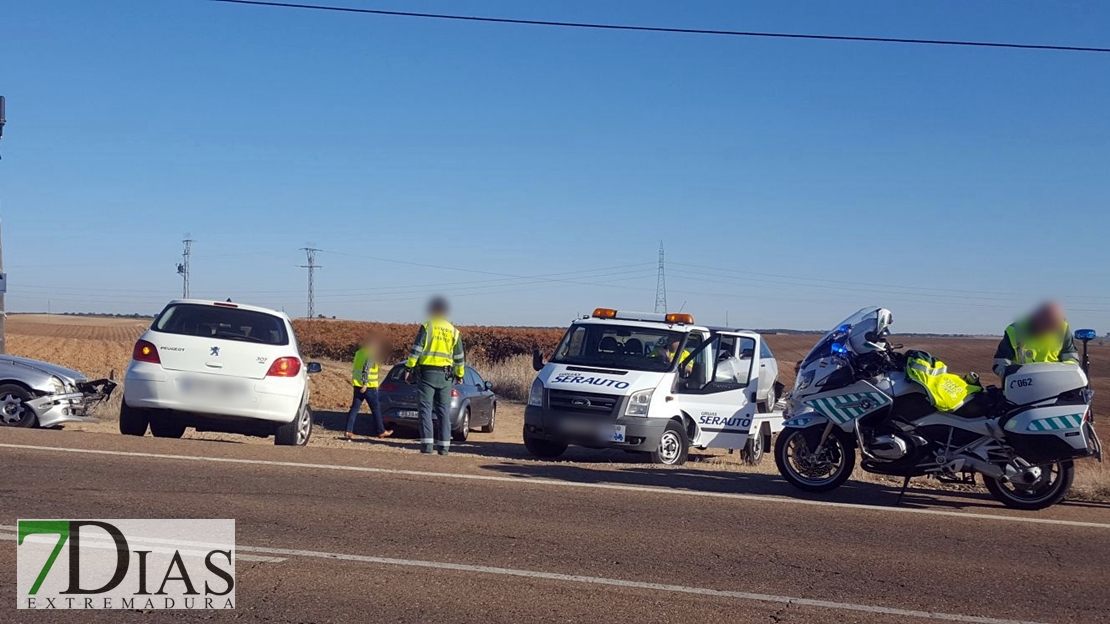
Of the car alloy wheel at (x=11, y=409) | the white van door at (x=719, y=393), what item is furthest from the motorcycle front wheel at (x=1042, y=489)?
the car alloy wheel at (x=11, y=409)

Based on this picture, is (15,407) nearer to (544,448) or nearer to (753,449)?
(544,448)

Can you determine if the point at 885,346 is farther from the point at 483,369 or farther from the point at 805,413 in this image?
the point at 483,369

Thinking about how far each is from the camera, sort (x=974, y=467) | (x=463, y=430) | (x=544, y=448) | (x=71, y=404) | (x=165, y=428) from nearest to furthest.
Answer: (x=974, y=467) → (x=165, y=428) → (x=71, y=404) → (x=544, y=448) → (x=463, y=430)

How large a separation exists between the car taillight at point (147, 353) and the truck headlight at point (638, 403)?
552cm

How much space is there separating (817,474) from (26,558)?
692 cm

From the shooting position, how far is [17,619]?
5547 mm

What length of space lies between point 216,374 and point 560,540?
597cm

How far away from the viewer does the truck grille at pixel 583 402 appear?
1332cm

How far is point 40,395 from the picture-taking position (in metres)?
13.6

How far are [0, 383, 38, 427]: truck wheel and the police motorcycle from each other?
918 cm

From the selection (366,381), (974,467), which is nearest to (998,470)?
(974,467)

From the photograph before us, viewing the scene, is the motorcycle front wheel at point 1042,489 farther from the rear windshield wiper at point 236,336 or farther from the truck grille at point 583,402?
the rear windshield wiper at point 236,336

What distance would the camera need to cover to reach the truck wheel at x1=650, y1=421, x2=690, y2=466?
44.2 ft

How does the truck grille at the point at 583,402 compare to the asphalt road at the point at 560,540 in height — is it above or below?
above
